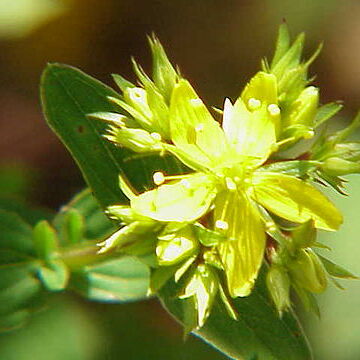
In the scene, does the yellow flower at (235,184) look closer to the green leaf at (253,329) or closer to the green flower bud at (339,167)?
the green flower bud at (339,167)

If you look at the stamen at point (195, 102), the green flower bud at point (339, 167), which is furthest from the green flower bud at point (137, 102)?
the green flower bud at point (339, 167)

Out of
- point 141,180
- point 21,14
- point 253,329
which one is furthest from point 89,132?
point 21,14

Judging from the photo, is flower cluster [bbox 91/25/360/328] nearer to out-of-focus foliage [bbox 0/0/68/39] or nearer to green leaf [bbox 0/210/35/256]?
green leaf [bbox 0/210/35/256]

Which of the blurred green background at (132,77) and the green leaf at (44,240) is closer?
the green leaf at (44,240)

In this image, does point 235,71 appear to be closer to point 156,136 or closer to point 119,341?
point 119,341

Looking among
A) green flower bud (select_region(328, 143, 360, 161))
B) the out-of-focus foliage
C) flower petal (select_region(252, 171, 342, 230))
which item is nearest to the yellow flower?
flower petal (select_region(252, 171, 342, 230))
